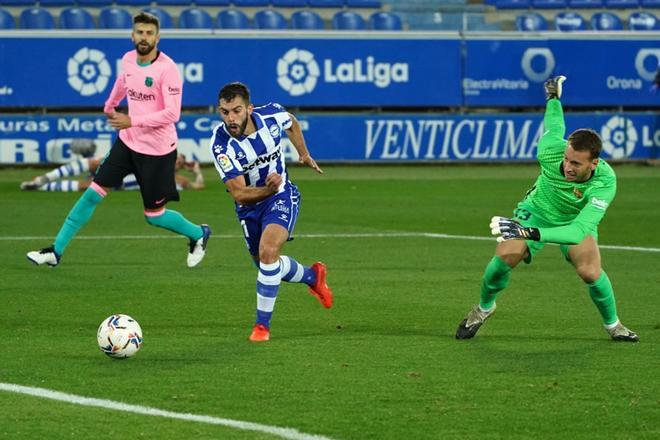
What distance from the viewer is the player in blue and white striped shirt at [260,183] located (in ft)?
29.5

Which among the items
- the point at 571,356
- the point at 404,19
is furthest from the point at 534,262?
the point at 404,19

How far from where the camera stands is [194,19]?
2780 cm

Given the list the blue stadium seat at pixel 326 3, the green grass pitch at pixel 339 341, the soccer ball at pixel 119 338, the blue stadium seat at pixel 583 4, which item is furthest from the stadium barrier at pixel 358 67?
the soccer ball at pixel 119 338

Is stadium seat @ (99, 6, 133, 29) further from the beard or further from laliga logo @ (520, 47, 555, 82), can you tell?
the beard

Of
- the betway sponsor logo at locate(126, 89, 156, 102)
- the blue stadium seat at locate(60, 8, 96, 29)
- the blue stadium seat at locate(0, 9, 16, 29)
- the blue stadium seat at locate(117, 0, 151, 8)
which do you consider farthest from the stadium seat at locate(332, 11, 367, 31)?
the betway sponsor logo at locate(126, 89, 156, 102)

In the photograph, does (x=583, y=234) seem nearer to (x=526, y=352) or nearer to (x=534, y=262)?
(x=526, y=352)

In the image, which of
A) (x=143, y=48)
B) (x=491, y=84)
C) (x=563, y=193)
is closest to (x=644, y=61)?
(x=491, y=84)

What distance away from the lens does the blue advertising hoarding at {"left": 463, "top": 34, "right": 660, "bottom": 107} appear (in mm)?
26719

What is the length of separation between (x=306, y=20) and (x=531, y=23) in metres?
5.22

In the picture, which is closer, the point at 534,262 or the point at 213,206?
the point at 534,262

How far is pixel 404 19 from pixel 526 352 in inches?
836

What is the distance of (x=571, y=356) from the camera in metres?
8.32

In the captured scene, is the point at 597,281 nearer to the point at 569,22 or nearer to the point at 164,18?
the point at 164,18

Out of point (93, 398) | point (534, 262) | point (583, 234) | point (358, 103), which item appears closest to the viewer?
point (93, 398)
